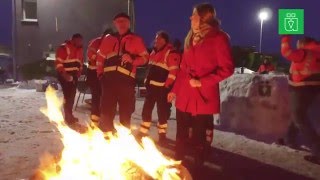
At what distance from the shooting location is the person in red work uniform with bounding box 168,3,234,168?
4750 millimetres

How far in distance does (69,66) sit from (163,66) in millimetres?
2816

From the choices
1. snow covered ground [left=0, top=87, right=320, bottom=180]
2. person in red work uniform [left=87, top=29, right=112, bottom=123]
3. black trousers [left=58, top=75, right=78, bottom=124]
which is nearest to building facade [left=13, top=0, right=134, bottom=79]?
snow covered ground [left=0, top=87, right=320, bottom=180]

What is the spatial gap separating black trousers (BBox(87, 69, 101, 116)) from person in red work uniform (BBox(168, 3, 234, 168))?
394cm

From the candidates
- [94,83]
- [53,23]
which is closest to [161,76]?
[94,83]

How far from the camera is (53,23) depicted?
30922 mm

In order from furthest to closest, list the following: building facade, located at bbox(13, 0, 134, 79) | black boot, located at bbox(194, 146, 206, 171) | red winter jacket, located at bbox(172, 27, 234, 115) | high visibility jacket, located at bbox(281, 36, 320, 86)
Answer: building facade, located at bbox(13, 0, 134, 79), high visibility jacket, located at bbox(281, 36, 320, 86), black boot, located at bbox(194, 146, 206, 171), red winter jacket, located at bbox(172, 27, 234, 115)

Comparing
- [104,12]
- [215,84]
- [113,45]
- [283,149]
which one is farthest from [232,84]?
[104,12]

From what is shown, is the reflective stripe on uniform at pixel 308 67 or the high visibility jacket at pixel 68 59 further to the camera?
the high visibility jacket at pixel 68 59

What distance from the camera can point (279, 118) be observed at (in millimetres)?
7848

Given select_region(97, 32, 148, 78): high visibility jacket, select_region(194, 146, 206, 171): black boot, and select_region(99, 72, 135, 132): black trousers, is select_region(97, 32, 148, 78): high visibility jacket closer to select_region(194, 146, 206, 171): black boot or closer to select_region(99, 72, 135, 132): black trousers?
select_region(99, 72, 135, 132): black trousers

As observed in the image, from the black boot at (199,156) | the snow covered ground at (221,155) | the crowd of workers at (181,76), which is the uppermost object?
the crowd of workers at (181,76)

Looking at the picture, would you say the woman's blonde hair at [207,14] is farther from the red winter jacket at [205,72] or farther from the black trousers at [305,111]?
the black trousers at [305,111]

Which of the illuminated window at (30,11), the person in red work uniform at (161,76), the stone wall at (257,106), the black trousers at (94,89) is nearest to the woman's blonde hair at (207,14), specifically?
the person in red work uniform at (161,76)

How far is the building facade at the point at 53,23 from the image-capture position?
3064 cm
